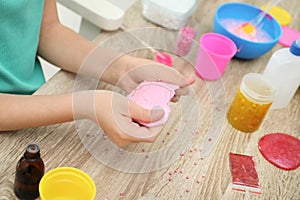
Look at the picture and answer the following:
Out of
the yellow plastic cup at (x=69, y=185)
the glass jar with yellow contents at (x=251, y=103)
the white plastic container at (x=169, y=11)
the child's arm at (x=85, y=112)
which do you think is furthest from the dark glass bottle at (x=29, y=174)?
the white plastic container at (x=169, y=11)

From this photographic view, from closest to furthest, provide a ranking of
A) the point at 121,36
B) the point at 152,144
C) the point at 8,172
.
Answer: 1. the point at 8,172
2. the point at 152,144
3. the point at 121,36

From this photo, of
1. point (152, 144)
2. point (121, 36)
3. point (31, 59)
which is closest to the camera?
point (152, 144)

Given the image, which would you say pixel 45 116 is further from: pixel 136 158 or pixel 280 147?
pixel 280 147

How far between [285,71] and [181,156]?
0.29 m

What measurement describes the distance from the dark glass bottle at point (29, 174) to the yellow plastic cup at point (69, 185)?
24 millimetres

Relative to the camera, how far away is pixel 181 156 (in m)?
0.88

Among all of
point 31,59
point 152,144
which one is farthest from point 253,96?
point 31,59

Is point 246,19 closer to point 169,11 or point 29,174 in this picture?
point 169,11

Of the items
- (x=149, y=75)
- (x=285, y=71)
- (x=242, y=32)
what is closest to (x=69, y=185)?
(x=149, y=75)

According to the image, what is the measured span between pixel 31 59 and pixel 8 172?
33 cm

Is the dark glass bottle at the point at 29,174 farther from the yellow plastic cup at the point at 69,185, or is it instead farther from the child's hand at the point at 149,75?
the child's hand at the point at 149,75

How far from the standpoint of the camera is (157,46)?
1095 mm

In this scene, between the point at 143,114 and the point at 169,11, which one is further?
the point at 169,11

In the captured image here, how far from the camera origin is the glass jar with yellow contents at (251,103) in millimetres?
920
